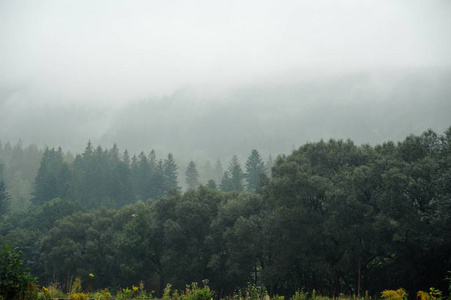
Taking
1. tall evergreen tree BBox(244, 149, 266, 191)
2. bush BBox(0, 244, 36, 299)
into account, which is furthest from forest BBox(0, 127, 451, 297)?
tall evergreen tree BBox(244, 149, 266, 191)

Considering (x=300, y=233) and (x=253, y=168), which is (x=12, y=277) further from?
(x=253, y=168)

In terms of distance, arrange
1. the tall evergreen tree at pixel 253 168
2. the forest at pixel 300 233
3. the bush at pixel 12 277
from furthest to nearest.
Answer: the tall evergreen tree at pixel 253 168
the forest at pixel 300 233
the bush at pixel 12 277

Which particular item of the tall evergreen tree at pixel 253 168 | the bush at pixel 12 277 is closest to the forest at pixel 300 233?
the bush at pixel 12 277

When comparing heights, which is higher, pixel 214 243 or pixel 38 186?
pixel 38 186

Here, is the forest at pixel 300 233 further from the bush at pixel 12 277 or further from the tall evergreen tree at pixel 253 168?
the tall evergreen tree at pixel 253 168

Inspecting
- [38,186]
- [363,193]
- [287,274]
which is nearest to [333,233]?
[363,193]

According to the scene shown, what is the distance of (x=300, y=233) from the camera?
37.2 m

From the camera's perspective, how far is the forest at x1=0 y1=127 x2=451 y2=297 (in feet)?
101

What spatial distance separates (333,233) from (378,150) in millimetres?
12090

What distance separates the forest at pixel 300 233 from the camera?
101 feet

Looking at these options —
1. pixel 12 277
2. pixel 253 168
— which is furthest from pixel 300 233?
pixel 253 168

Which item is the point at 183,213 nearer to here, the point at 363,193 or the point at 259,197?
the point at 259,197

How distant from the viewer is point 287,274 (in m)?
40.8

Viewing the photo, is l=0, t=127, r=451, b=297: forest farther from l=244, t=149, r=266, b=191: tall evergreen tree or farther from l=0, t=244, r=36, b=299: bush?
l=244, t=149, r=266, b=191: tall evergreen tree
